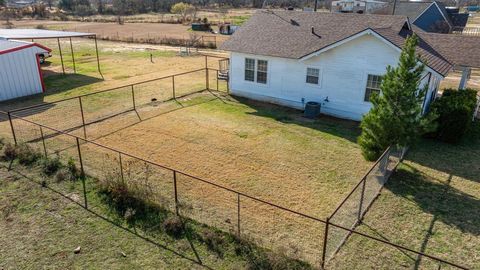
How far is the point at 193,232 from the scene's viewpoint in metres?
8.45

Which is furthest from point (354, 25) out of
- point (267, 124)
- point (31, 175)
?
point (31, 175)

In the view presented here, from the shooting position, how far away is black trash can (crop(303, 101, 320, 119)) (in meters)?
17.0

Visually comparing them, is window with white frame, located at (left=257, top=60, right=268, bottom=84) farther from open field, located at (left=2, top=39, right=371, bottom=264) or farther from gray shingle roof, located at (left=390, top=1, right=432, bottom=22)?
gray shingle roof, located at (left=390, top=1, right=432, bottom=22)

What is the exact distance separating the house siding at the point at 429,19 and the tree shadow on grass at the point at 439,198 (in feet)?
105

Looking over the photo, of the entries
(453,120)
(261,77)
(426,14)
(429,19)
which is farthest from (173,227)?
(429,19)

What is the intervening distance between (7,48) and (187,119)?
12.0m

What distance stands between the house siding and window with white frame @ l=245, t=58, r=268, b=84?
26238 mm

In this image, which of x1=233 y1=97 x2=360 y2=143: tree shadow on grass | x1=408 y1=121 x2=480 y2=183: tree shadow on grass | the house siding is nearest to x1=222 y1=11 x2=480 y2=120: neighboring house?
x1=233 y1=97 x2=360 y2=143: tree shadow on grass

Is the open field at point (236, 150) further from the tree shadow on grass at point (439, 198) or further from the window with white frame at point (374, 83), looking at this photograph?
the window with white frame at point (374, 83)

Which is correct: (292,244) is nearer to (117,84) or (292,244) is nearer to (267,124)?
(267,124)

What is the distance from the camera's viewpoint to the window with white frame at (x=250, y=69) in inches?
770

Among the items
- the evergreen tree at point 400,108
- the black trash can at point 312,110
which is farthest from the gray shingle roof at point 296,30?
the evergreen tree at point 400,108

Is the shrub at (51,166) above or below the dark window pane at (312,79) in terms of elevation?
below

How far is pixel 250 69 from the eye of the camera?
1978 centimetres
